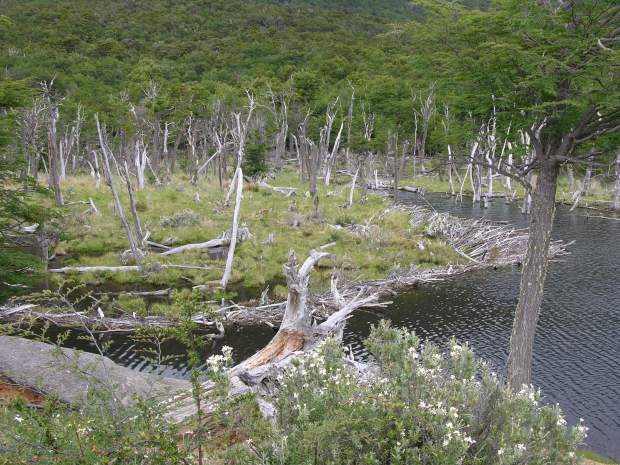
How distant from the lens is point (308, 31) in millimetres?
107500

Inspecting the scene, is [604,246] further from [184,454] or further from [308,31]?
[308,31]

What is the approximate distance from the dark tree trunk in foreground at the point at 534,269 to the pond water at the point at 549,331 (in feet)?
12.4

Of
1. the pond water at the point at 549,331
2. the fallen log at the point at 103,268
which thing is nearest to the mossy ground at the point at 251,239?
the fallen log at the point at 103,268

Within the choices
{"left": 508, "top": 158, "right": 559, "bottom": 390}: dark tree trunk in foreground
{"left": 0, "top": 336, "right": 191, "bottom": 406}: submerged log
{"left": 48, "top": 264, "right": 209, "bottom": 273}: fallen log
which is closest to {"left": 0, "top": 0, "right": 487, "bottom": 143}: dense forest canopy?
{"left": 48, "top": 264, "right": 209, "bottom": 273}: fallen log

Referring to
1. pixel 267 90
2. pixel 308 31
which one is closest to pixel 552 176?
pixel 267 90

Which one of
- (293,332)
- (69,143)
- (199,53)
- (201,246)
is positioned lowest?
(201,246)

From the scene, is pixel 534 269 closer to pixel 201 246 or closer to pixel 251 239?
pixel 251 239

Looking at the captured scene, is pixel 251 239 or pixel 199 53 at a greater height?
pixel 199 53

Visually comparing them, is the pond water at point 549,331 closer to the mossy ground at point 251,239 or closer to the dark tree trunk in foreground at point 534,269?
the mossy ground at point 251,239

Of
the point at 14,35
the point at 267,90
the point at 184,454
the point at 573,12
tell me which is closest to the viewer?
the point at 184,454

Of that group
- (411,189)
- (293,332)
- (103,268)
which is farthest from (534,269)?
(411,189)

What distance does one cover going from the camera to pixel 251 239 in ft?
87.4

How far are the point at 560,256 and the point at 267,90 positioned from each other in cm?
3915

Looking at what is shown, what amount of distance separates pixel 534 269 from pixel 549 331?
919cm
